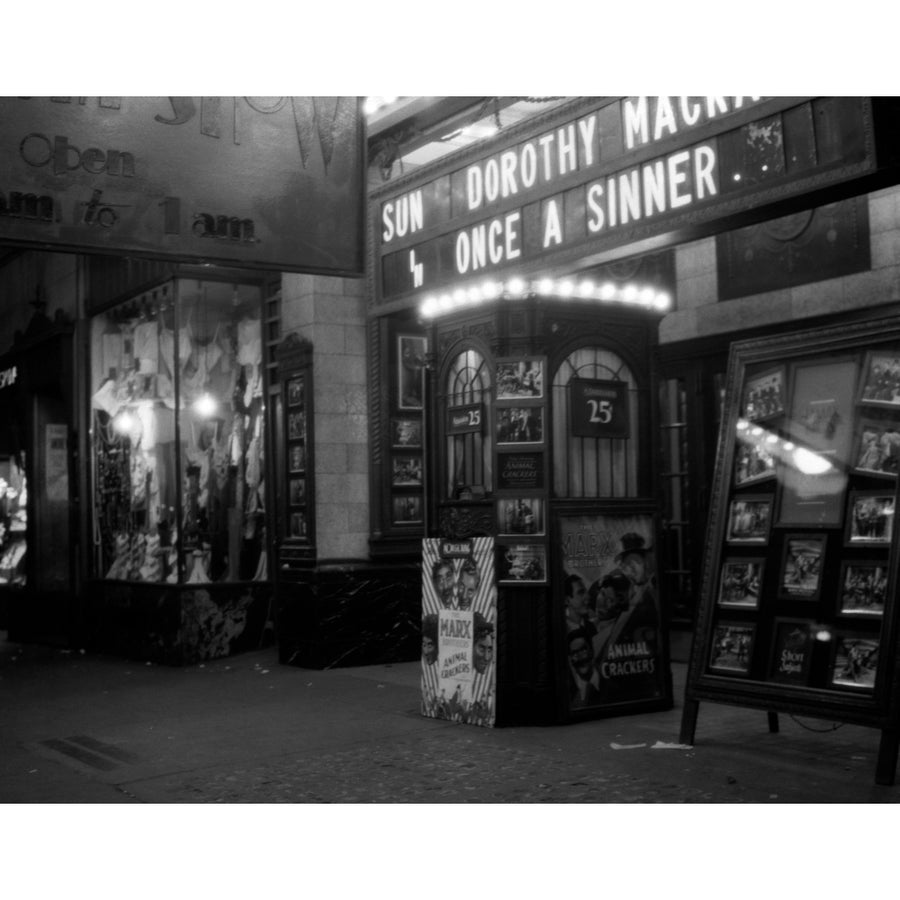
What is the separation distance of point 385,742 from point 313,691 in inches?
98.5

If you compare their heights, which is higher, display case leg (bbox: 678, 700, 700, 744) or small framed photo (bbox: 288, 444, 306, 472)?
small framed photo (bbox: 288, 444, 306, 472)

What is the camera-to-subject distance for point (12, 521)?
58.2 feet

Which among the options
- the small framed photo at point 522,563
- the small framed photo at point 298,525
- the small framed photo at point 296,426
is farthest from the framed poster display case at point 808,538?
the small framed photo at point 296,426

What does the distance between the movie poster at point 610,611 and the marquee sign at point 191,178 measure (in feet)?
→ 10.4

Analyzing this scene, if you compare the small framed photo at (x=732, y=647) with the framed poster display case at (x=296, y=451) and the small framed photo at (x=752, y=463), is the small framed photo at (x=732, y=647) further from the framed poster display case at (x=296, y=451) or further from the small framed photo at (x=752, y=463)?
the framed poster display case at (x=296, y=451)

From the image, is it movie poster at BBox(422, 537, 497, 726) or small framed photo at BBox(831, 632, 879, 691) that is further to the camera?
movie poster at BBox(422, 537, 497, 726)

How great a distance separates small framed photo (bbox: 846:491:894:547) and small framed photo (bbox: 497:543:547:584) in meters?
2.20

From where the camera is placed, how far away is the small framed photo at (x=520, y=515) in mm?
8133

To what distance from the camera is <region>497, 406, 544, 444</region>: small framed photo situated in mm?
8125

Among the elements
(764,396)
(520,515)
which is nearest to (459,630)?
(520,515)

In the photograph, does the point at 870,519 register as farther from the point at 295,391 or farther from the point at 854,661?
the point at 295,391

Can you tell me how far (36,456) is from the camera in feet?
49.9

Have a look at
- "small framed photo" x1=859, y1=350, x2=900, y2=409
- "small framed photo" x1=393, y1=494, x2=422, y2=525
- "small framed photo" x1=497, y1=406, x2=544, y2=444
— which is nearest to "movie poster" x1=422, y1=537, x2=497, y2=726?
"small framed photo" x1=497, y1=406, x2=544, y2=444

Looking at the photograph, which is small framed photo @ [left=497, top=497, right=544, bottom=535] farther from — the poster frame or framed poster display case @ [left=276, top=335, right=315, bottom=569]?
framed poster display case @ [left=276, top=335, right=315, bottom=569]
